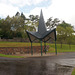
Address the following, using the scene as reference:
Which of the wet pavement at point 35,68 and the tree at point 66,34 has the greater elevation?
the tree at point 66,34

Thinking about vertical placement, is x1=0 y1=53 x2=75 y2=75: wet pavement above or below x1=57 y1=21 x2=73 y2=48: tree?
below

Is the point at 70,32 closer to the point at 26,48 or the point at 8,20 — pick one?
the point at 26,48

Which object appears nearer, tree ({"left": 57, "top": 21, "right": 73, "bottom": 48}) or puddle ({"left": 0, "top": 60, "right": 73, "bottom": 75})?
puddle ({"left": 0, "top": 60, "right": 73, "bottom": 75})

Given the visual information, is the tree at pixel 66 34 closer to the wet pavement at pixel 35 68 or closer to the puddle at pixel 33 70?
the wet pavement at pixel 35 68

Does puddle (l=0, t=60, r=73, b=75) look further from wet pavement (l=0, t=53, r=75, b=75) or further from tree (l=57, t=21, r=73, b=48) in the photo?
tree (l=57, t=21, r=73, b=48)

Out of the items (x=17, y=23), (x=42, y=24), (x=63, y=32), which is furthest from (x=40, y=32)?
(x=17, y=23)

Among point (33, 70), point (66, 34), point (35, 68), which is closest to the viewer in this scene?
point (33, 70)

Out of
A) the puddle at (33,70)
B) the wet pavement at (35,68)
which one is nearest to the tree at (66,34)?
the wet pavement at (35,68)

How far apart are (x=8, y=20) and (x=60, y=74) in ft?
150

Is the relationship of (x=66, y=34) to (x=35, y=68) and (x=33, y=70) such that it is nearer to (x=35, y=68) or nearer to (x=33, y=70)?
(x=35, y=68)

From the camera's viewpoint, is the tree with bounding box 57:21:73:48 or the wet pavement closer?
the wet pavement

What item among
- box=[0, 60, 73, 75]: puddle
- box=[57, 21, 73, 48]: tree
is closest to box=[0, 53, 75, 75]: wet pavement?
box=[0, 60, 73, 75]: puddle

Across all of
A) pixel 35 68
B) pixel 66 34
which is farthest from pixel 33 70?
pixel 66 34

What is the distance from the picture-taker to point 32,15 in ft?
210
